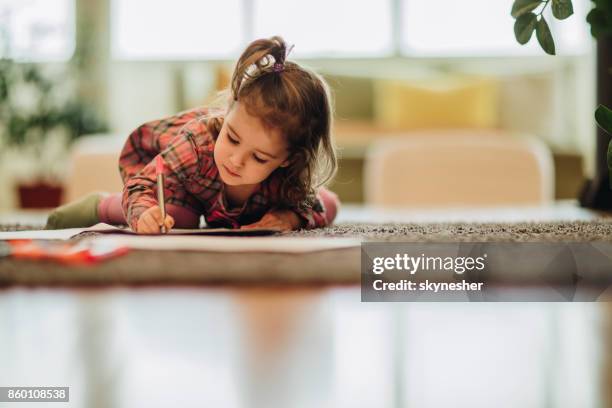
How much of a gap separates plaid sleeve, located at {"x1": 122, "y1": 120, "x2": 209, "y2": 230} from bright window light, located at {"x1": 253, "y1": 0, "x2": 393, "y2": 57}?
313cm

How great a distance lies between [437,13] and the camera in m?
4.23

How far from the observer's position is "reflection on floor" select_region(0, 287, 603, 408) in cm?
36

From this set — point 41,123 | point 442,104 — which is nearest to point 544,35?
point 442,104

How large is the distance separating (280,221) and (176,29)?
11.9 feet

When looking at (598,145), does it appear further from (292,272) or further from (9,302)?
(9,302)

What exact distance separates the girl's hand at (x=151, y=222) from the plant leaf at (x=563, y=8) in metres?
0.48

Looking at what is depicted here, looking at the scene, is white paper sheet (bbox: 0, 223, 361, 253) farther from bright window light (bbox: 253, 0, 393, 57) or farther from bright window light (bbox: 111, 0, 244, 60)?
bright window light (bbox: 111, 0, 244, 60)

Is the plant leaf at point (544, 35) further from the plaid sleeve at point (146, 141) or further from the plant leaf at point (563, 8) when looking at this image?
the plaid sleeve at point (146, 141)

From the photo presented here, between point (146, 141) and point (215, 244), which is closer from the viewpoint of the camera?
point (215, 244)

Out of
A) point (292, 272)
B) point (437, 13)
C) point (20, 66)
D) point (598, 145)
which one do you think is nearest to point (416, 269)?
point (292, 272)

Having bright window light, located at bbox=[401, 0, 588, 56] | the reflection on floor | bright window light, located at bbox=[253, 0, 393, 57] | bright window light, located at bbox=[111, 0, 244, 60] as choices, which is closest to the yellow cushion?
bright window light, located at bbox=[401, 0, 588, 56]

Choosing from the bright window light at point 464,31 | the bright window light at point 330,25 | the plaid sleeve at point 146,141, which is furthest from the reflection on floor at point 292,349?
the bright window light at point 464,31

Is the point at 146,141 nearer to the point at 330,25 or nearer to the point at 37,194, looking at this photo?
the point at 37,194

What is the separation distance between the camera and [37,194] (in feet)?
12.4
